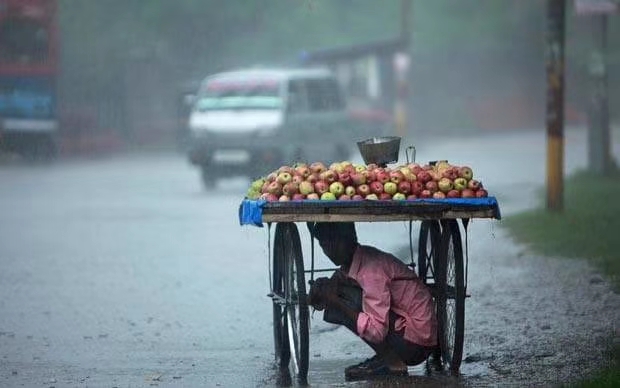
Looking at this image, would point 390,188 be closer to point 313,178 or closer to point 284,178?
point 313,178

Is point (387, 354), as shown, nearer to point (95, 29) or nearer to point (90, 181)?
point (90, 181)

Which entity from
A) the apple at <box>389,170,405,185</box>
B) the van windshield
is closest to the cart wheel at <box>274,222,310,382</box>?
the apple at <box>389,170,405,185</box>

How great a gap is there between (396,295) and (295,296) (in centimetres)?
62

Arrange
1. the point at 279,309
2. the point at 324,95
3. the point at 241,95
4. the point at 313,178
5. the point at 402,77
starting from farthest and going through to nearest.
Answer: the point at 402,77
the point at 324,95
the point at 241,95
the point at 279,309
the point at 313,178

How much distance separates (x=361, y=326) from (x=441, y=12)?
151ft

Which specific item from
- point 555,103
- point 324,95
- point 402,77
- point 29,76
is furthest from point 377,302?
point 402,77

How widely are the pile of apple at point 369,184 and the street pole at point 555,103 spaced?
849cm

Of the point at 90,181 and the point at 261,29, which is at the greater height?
the point at 261,29

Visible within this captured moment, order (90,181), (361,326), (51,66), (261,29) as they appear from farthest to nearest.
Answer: (261,29) < (51,66) < (90,181) < (361,326)

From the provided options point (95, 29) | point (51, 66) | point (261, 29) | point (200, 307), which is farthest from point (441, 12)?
point (200, 307)

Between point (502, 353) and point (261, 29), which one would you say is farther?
point (261, 29)

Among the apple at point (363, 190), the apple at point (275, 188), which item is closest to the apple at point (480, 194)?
the apple at point (363, 190)

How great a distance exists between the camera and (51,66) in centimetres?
3575

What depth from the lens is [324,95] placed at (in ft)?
86.1
